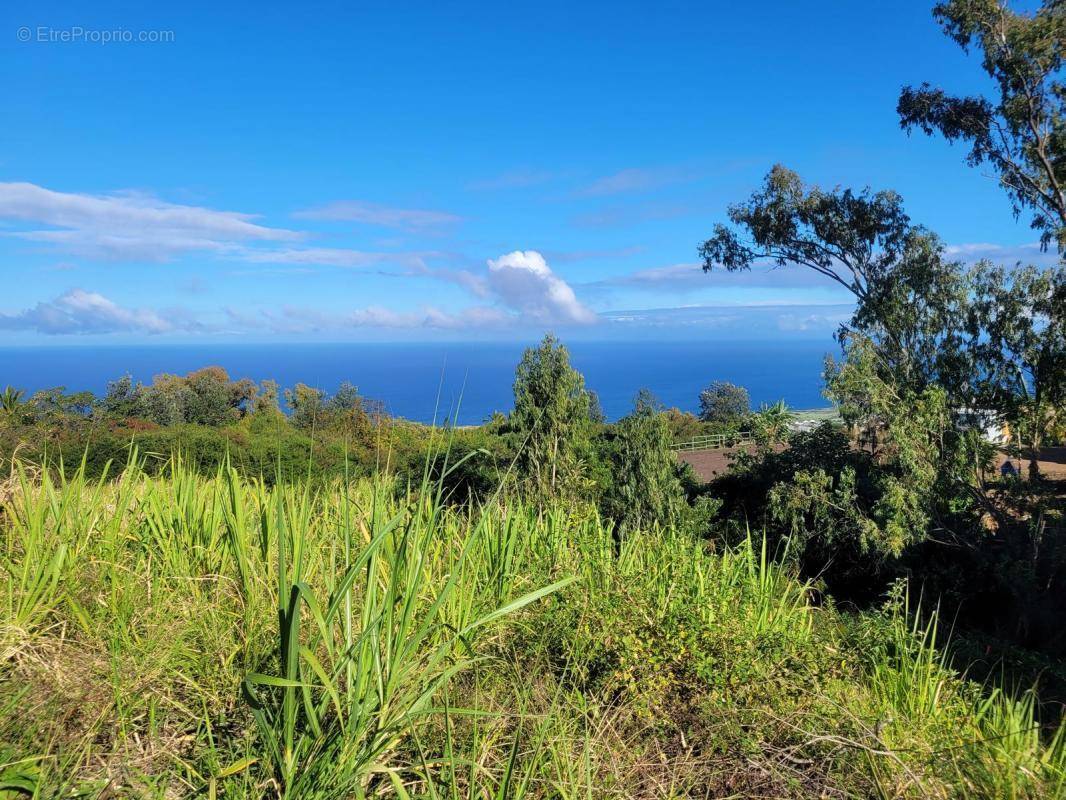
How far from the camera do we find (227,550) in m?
2.71

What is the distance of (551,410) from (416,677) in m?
10.8

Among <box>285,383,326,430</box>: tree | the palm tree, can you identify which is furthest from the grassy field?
the palm tree

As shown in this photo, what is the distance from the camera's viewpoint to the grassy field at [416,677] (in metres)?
1.64

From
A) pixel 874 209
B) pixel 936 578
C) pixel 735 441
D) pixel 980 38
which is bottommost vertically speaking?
pixel 936 578

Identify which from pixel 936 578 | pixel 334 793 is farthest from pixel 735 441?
pixel 334 793

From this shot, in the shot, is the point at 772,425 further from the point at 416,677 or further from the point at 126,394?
the point at 126,394

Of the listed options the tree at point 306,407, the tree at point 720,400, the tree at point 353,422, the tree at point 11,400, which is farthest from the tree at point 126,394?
the tree at point 720,400

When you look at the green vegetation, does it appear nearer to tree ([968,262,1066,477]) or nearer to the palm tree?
tree ([968,262,1066,477])

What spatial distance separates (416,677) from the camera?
186 cm

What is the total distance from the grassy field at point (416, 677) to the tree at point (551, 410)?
9105 mm

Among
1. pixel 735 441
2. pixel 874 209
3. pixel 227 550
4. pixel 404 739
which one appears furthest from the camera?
pixel 735 441

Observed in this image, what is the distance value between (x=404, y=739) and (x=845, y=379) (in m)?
11.3

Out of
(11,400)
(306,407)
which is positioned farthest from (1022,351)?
(11,400)

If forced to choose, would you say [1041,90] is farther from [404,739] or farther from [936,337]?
[404,739]
